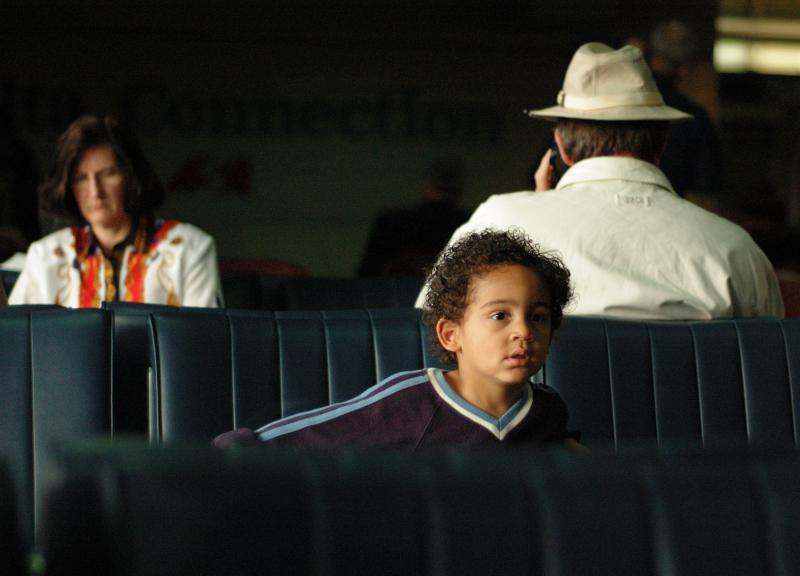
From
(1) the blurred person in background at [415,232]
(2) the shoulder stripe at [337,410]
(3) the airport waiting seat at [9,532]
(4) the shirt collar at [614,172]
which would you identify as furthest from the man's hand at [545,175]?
(1) the blurred person in background at [415,232]

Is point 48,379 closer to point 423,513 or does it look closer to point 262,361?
point 262,361

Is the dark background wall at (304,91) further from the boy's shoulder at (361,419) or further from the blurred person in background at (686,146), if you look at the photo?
the boy's shoulder at (361,419)

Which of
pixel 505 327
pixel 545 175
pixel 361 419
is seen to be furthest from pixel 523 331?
pixel 545 175

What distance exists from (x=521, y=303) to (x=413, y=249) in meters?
4.74

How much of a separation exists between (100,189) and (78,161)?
5.1 inches

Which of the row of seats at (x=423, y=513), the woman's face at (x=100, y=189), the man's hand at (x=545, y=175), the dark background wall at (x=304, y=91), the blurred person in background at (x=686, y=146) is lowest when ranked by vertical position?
the row of seats at (x=423, y=513)

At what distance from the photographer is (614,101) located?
3283 mm

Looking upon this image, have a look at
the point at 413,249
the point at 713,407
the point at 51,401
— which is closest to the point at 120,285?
the point at 51,401

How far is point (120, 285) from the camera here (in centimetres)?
385

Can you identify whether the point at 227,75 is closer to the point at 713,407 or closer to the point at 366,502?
the point at 713,407

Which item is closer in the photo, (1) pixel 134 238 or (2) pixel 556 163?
(2) pixel 556 163

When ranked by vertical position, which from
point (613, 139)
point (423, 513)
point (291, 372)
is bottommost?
point (423, 513)

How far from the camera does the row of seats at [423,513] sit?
0.96 metres

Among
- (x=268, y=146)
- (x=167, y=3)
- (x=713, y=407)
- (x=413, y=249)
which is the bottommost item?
(x=713, y=407)
